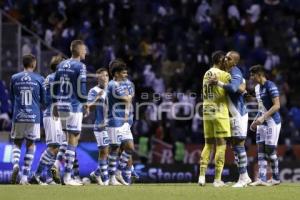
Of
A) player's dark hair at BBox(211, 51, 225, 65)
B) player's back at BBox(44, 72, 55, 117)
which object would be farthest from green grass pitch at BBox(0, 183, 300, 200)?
player's back at BBox(44, 72, 55, 117)

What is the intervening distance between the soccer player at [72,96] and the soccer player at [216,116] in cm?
261

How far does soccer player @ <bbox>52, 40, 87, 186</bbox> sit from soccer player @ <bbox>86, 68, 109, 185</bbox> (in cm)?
104

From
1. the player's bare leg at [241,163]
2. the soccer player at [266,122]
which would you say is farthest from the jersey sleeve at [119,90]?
the soccer player at [266,122]

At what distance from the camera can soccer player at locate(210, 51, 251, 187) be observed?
1789 centimetres

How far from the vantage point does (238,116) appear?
18312mm

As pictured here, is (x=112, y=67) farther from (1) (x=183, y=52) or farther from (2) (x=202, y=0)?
(2) (x=202, y=0)

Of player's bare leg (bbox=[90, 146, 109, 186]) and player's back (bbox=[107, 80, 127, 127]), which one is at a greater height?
player's back (bbox=[107, 80, 127, 127])

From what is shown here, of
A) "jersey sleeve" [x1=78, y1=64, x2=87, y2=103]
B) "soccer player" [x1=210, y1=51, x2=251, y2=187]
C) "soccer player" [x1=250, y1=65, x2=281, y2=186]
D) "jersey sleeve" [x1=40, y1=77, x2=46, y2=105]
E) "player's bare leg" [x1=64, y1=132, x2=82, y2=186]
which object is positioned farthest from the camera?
"jersey sleeve" [x1=40, y1=77, x2=46, y2=105]

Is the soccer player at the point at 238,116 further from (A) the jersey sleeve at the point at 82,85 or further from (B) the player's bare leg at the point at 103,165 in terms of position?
(B) the player's bare leg at the point at 103,165

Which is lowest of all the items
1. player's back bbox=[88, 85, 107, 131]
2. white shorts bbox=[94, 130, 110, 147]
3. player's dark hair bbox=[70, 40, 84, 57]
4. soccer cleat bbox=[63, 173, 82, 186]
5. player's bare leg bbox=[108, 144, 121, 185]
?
soccer cleat bbox=[63, 173, 82, 186]

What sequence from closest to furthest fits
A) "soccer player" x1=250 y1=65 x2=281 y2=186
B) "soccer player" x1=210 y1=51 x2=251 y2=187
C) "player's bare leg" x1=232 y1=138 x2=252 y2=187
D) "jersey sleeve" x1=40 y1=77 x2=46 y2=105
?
"soccer player" x1=210 y1=51 x2=251 y2=187 → "player's bare leg" x1=232 y1=138 x2=252 y2=187 → "soccer player" x1=250 y1=65 x2=281 y2=186 → "jersey sleeve" x1=40 y1=77 x2=46 y2=105

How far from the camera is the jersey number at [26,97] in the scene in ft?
62.9

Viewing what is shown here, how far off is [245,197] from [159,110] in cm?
1395

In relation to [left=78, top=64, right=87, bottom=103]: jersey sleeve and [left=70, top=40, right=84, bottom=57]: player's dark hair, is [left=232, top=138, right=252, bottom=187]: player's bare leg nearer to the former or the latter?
[left=78, top=64, right=87, bottom=103]: jersey sleeve
